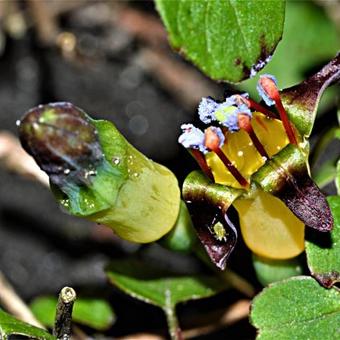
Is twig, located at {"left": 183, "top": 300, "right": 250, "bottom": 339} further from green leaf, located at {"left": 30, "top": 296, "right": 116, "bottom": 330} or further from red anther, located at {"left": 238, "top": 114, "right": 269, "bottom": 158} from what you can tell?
red anther, located at {"left": 238, "top": 114, "right": 269, "bottom": 158}

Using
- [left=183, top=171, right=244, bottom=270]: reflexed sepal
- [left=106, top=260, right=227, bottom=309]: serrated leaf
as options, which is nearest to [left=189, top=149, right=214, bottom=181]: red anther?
[left=183, top=171, right=244, bottom=270]: reflexed sepal

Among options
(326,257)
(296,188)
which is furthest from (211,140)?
(326,257)

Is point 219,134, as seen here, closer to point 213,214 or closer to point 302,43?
point 213,214

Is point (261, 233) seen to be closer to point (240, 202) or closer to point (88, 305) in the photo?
point (240, 202)

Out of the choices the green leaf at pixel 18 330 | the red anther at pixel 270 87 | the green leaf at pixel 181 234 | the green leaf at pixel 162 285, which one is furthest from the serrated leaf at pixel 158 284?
the red anther at pixel 270 87

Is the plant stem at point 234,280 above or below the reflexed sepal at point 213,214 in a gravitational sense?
below

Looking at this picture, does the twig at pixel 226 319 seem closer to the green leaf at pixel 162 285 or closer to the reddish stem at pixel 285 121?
the green leaf at pixel 162 285

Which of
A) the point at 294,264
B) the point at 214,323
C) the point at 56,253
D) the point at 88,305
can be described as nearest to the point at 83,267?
the point at 56,253

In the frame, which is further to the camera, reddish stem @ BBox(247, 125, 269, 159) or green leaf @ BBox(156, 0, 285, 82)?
green leaf @ BBox(156, 0, 285, 82)
